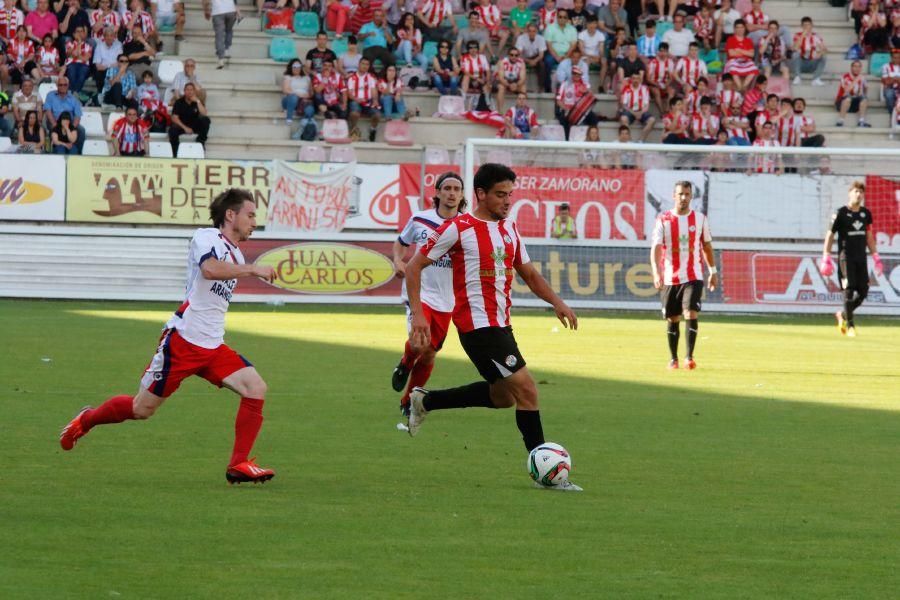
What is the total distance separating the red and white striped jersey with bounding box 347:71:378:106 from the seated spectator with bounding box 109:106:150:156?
438 centimetres

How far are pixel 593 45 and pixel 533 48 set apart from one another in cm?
140

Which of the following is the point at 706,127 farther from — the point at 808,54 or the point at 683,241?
the point at 683,241

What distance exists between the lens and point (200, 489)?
8078 millimetres

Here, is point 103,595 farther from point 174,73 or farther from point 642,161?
point 174,73

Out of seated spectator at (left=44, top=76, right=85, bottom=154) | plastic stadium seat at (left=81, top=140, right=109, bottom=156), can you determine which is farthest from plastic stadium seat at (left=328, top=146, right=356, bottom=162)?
seated spectator at (left=44, top=76, right=85, bottom=154)

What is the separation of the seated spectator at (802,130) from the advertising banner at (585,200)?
602 cm

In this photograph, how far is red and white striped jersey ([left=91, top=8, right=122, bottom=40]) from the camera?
29.6 metres

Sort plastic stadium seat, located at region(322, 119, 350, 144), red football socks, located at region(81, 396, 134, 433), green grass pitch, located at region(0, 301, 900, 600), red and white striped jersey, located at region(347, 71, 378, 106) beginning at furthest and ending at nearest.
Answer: red and white striped jersey, located at region(347, 71, 378, 106), plastic stadium seat, located at region(322, 119, 350, 144), red football socks, located at region(81, 396, 134, 433), green grass pitch, located at region(0, 301, 900, 600)

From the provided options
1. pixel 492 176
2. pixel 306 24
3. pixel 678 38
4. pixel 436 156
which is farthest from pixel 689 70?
pixel 492 176

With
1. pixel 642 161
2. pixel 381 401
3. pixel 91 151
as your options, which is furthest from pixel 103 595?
pixel 91 151

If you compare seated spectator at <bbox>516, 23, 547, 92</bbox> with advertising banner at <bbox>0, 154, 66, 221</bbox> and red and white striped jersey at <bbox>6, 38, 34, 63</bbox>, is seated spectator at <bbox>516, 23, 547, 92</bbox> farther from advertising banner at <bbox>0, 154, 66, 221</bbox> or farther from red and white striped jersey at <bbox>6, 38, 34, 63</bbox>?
advertising banner at <bbox>0, 154, 66, 221</bbox>

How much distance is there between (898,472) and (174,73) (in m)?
22.9

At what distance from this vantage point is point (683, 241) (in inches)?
638

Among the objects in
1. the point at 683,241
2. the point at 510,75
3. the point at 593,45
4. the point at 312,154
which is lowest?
the point at 683,241
